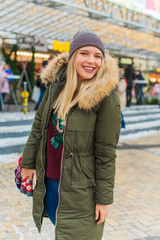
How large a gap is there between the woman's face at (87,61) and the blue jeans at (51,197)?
2.42ft

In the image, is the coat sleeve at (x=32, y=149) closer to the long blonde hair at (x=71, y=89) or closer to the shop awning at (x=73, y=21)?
the long blonde hair at (x=71, y=89)

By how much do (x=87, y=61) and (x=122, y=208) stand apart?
2662mm

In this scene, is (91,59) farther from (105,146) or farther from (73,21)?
(73,21)

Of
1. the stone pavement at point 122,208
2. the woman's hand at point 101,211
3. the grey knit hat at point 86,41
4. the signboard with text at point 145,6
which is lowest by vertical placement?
the stone pavement at point 122,208

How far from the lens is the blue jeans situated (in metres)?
2.01

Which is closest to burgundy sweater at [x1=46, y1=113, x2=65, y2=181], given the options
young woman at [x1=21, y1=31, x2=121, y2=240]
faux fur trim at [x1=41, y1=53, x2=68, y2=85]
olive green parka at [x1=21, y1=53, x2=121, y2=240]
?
young woman at [x1=21, y1=31, x2=121, y2=240]

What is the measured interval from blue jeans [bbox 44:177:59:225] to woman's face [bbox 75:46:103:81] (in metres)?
0.74

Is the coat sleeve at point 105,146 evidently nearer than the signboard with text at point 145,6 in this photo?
Yes

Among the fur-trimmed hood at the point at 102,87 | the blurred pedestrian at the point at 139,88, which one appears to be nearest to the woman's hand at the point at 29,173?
the fur-trimmed hood at the point at 102,87

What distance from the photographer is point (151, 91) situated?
65.6 feet

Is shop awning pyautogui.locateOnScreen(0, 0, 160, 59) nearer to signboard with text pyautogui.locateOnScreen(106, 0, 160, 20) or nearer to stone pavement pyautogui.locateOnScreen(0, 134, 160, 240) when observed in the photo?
signboard with text pyautogui.locateOnScreen(106, 0, 160, 20)

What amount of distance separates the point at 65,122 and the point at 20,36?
1279cm

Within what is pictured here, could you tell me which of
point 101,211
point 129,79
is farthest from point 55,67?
point 129,79

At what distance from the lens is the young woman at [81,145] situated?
1.87 metres
